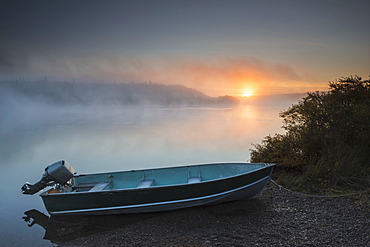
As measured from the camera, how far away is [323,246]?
5312 millimetres

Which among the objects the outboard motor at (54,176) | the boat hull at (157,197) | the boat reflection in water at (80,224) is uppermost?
the outboard motor at (54,176)

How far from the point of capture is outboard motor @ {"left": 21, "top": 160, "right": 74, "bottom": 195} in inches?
315

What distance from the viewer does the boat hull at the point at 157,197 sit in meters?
7.29

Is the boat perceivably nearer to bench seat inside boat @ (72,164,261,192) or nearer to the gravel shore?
the gravel shore

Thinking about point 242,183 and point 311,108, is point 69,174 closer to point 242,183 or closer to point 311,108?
point 242,183

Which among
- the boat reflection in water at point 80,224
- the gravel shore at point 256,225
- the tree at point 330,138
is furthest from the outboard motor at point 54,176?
the tree at point 330,138

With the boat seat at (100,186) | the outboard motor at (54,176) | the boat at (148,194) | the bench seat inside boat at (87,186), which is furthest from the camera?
the bench seat inside boat at (87,186)

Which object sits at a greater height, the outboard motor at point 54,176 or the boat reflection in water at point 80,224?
the outboard motor at point 54,176

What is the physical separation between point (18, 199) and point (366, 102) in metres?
13.5

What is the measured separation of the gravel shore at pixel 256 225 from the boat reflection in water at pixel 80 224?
0.13 m

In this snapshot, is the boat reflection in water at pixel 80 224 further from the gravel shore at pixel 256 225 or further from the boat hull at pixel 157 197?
the boat hull at pixel 157 197

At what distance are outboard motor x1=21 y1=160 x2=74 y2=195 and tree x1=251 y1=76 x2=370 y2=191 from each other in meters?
7.38

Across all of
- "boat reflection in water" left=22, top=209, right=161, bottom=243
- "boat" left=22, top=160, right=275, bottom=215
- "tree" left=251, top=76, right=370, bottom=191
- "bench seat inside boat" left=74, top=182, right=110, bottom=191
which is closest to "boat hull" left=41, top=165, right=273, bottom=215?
"boat" left=22, top=160, right=275, bottom=215

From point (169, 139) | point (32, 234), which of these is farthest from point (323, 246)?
point (169, 139)
